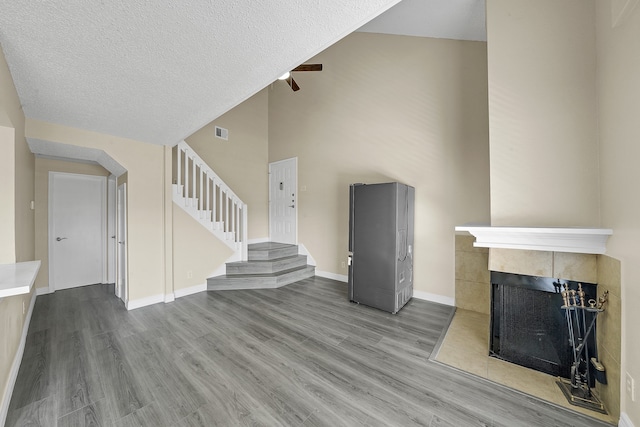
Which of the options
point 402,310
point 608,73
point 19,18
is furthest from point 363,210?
point 19,18

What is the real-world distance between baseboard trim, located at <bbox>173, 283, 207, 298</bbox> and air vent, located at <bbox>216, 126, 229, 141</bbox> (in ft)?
10.2

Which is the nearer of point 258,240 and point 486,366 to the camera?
point 486,366

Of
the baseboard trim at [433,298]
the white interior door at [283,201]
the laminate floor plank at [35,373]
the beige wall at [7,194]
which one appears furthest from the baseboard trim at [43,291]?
the baseboard trim at [433,298]

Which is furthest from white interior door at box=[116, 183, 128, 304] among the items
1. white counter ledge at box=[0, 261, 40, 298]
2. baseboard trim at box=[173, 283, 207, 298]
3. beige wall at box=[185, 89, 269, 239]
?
white counter ledge at box=[0, 261, 40, 298]

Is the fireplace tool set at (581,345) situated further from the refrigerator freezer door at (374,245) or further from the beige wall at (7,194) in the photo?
the beige wall at (7,194)

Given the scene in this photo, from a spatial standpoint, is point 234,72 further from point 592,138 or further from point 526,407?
point 526,407

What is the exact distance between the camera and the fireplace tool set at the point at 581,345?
1.61 metres

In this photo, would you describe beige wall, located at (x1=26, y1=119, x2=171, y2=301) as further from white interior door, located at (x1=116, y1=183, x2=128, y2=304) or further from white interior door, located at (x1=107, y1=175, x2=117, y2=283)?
white interior door, located at (x1=107, y1=175, x2=117, y2=283)

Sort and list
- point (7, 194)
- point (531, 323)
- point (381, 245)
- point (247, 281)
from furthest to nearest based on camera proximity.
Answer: point (247, 281)
point (381, 245)
point (531, 323)
point (7, 194)

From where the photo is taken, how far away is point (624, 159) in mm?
1407

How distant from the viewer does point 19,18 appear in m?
1.21

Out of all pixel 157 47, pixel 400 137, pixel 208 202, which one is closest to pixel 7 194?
pixel 157 47

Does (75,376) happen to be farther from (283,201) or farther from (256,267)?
(283,201)

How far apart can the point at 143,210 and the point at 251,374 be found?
2701 millimetres
